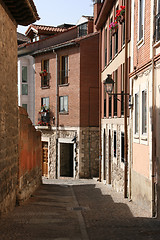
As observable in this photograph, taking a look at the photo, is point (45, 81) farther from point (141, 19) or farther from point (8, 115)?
point (8, 115)

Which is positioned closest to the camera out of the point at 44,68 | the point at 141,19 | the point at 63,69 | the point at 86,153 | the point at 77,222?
the point at 77,222

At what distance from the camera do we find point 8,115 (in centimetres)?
1033

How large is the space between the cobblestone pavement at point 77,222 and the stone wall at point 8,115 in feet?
2.00

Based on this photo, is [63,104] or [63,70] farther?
[63,70]

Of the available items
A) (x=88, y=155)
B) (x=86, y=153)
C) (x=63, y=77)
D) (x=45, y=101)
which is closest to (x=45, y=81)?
(x=45, y=101)

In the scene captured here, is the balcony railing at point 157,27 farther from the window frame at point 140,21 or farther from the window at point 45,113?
the window at point 45,113

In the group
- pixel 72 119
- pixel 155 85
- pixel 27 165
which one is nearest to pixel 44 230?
pixel 155 85

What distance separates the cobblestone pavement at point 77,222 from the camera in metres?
7.79

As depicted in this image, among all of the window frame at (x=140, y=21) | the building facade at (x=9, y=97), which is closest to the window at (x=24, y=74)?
the window frame at (x=140, y=21)

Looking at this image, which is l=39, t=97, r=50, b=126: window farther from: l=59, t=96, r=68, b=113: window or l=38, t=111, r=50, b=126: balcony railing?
l=59, t=96, r=68, b=113: window

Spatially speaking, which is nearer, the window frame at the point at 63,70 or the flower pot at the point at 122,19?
the flower pot at the point at 122,19

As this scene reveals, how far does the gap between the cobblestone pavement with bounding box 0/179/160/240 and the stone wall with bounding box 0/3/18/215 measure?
2.00 feet

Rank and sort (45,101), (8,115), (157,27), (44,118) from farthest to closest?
(45,101), (44,118), (157,27), (8,115)

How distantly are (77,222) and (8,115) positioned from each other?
3279mm
